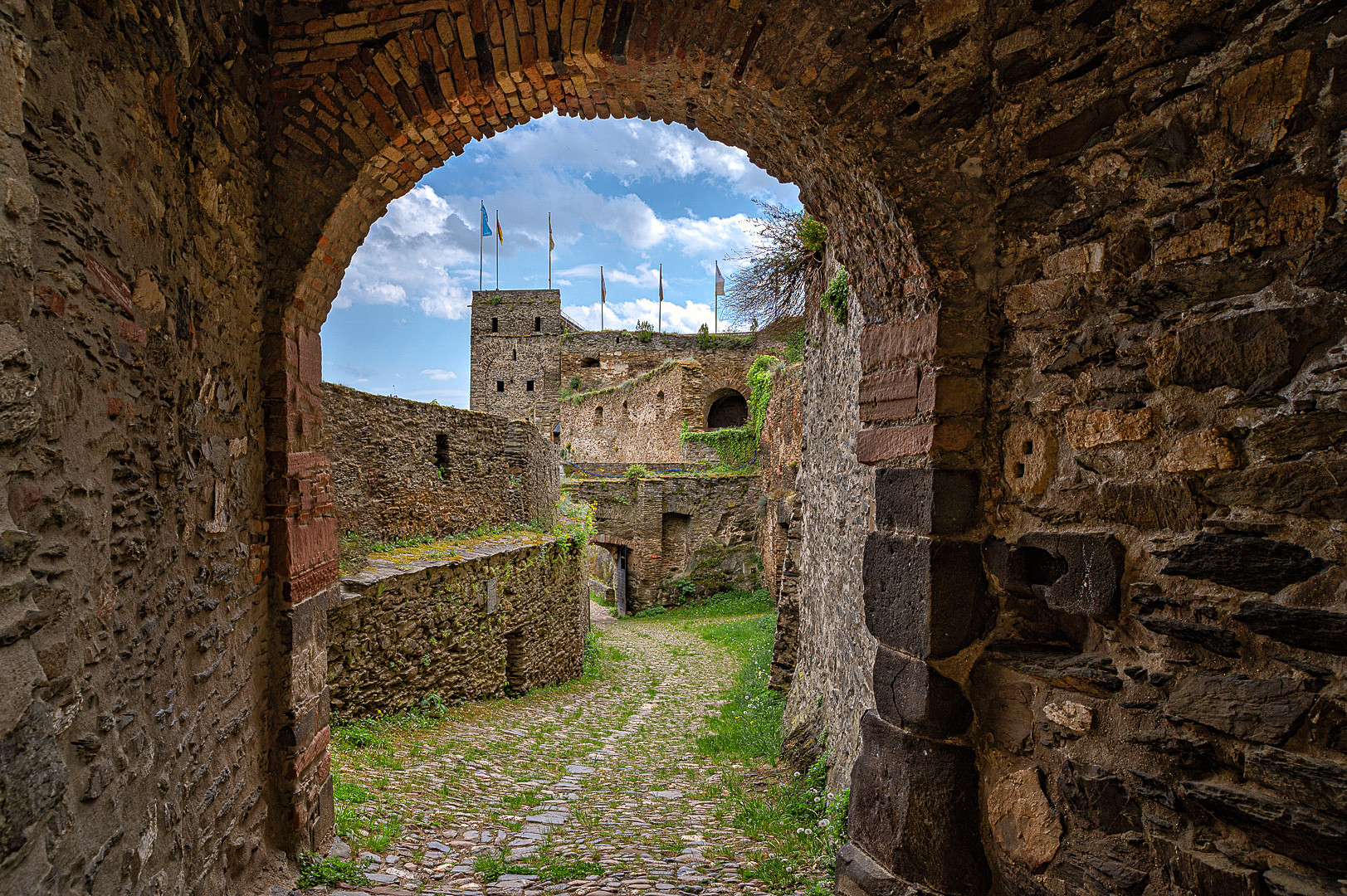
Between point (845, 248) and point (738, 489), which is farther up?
point (845, 248)

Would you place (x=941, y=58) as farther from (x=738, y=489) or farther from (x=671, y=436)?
(x=671, y=436)

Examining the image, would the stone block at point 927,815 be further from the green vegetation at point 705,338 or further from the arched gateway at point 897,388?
the green vegetation at point 705,338

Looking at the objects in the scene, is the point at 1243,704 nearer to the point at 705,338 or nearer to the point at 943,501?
the point at 943,501

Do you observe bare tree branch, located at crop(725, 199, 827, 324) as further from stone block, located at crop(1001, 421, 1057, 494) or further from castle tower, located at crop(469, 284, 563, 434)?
castle tower, located at crop(469, 284, 563, 434)

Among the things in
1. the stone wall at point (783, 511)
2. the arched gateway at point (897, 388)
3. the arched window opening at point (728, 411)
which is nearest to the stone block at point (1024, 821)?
the arched gateway at point (897, 388)

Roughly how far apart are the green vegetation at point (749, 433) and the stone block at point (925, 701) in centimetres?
1420

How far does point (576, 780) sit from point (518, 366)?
26.8 meters

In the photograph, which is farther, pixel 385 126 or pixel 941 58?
pixel 385 126

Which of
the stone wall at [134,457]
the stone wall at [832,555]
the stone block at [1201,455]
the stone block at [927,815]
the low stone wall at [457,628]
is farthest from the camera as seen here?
the low stone wall at [457,628]

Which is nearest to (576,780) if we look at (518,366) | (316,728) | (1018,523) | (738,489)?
(316,728)

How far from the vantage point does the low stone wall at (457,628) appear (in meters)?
5.99

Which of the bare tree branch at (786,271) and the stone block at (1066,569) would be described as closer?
the stone block at (1066,569)

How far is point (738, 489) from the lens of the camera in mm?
17016

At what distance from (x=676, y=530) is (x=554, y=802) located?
40.0 ft
